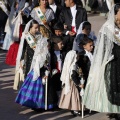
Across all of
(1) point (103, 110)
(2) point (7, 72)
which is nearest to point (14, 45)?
(2) point (7, 72)

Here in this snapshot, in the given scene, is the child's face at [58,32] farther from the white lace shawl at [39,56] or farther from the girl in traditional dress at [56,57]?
the white lace shawl at [39,56]

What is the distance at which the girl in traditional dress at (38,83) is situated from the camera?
24.7ft

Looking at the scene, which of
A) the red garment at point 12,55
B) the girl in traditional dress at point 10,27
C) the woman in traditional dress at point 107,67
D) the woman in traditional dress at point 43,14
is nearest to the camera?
the woman in traditional dress at point 107,67

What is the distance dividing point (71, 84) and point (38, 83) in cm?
46

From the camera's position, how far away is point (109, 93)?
22.5 ft

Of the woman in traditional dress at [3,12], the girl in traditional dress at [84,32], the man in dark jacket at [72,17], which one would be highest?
the woman in traditional dress at [3,12]

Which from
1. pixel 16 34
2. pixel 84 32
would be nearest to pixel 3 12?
pixel 16 34

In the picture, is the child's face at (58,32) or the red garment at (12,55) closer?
the child's face at (58,32)

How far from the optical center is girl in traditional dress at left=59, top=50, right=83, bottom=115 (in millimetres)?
7383

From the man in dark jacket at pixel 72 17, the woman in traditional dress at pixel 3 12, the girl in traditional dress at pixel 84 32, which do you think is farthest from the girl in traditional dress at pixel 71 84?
the woman in traditional dress at pixel 3 12

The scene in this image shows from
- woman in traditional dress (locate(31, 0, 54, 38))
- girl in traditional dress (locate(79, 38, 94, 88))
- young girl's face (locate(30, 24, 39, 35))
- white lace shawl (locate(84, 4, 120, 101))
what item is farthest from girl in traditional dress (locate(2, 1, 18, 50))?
white lace shawl (locate(84, 4, 120, 101))

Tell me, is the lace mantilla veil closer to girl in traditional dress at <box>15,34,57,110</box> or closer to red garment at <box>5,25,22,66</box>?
girl in traditional dress at <box>15,34,57,110</box>

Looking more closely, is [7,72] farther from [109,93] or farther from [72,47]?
[109,93]

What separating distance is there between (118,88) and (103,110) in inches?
13.1
